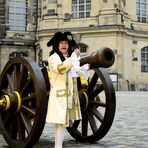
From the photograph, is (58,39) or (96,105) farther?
(96,105)

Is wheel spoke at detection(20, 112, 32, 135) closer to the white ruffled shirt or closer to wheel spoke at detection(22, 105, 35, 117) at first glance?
wheel spoke at detection(22, 105, 35, 117)

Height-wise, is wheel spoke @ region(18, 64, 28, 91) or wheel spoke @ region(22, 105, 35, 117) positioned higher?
wheel spoke @ region(18, 64, 28, 91)

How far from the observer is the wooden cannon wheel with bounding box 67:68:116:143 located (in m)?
5.58

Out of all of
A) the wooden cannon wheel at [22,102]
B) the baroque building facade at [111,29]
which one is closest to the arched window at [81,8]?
the baroque building facade at [111,29]

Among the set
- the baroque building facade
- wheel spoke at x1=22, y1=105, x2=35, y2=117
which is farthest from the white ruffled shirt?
the baroque building facade

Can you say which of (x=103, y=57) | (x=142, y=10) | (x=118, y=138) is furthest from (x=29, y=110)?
(x=142, y=10)

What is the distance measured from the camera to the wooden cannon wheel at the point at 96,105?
558 centimetres

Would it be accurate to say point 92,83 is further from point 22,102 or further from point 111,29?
point 111,29

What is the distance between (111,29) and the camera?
2714cm

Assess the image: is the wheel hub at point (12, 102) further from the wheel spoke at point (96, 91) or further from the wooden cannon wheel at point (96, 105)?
the wheel spoke at point (96, 91)

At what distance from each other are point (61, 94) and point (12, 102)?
26.0 inches

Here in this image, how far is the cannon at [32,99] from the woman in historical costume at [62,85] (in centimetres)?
13

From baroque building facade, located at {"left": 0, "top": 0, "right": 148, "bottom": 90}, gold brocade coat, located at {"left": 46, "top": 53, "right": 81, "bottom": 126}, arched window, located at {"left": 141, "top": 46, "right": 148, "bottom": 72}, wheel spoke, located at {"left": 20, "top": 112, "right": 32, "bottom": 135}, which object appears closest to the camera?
gold brocade coat, located at {"left": 46, "top": 53, "right": 81, "bottom": 126}

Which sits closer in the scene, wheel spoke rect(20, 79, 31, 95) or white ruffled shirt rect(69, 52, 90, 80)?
white ruffled shirt rect(69, 52, 90, 80)
